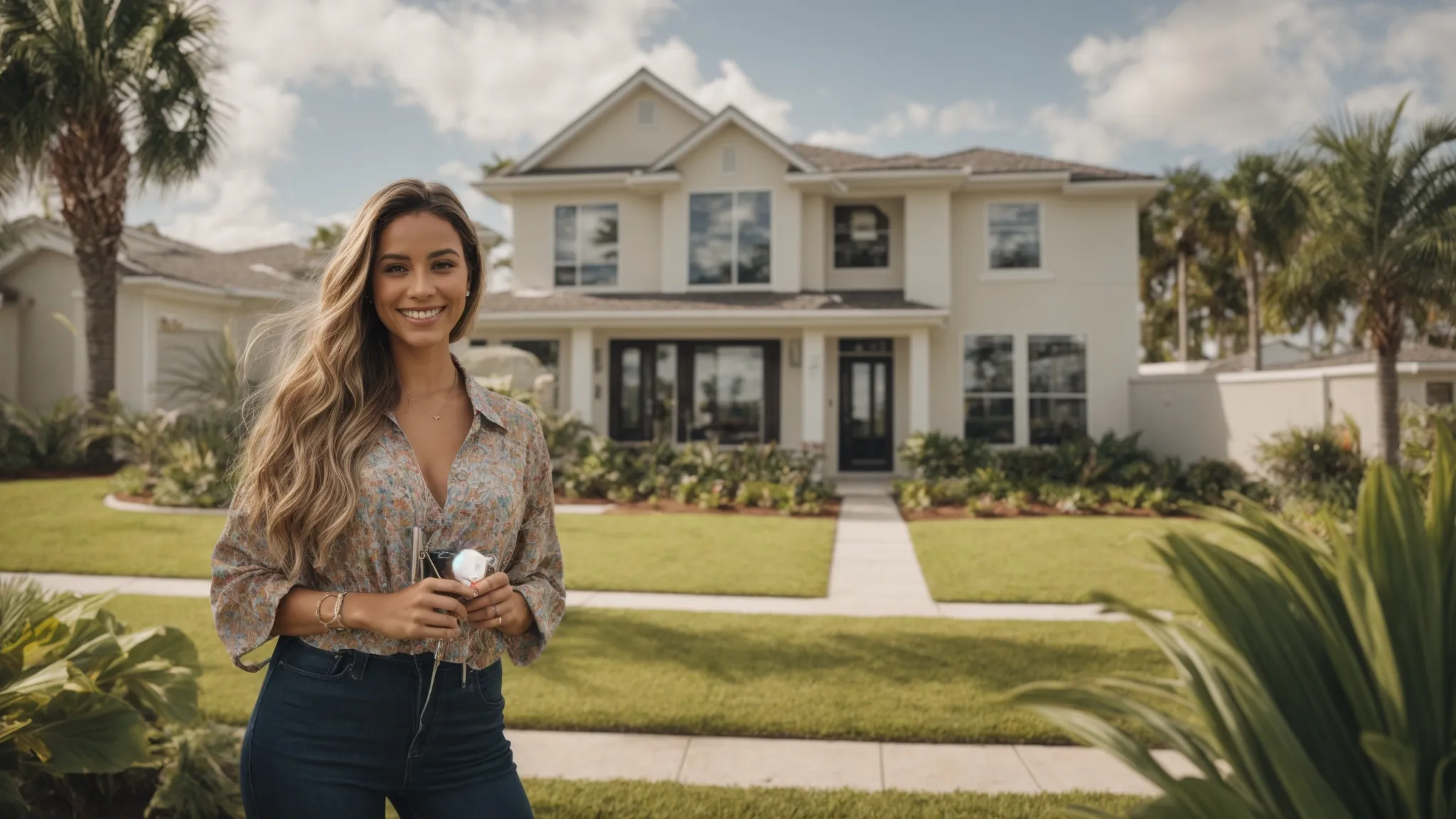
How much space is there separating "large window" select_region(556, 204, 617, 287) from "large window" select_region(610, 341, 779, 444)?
1.64 metres

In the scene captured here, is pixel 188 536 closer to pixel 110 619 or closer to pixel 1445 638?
pixel 110 619

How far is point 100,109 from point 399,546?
688 inches

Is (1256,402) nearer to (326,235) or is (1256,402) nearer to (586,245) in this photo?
(586,245)

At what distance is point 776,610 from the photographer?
7820 millimetres

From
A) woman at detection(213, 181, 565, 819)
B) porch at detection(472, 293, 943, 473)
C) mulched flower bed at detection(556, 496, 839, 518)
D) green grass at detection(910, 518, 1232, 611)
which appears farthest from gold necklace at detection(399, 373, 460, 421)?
porch at detection(472, 293, 943, 473)

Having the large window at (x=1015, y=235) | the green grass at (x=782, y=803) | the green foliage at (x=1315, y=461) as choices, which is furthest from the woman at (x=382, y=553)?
the large window at (x=1015, y=235)

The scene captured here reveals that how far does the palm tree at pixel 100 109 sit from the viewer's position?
47.6ft

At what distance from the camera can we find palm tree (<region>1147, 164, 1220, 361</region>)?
2747cm

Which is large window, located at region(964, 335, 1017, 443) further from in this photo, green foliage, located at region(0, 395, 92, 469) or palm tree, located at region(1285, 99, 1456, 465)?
green foliage, located at region(0, 395, 92, 469)

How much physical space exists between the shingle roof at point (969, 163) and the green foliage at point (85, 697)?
52.3ft

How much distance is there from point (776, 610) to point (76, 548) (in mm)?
8073

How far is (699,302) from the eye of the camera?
691 inches

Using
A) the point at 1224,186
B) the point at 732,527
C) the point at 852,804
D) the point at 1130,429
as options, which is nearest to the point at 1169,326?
the point at 1224,186

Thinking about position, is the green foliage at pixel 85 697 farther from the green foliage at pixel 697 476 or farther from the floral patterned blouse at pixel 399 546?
the green foliage at pixel 697 476
